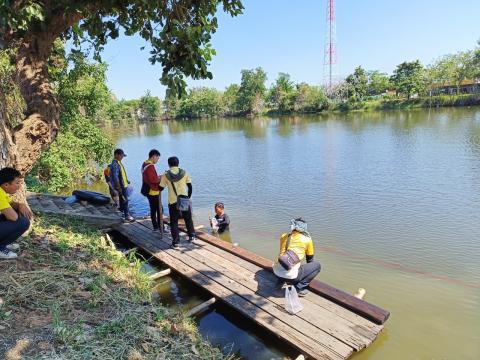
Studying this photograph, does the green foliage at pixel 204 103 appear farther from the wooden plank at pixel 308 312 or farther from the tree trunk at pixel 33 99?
the wooden plank at pixel 308 312

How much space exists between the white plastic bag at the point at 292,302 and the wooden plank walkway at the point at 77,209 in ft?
17.4

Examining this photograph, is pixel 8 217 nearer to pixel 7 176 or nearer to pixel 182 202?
pixel 7 176

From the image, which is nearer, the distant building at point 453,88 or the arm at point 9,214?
the arm at point 9,214

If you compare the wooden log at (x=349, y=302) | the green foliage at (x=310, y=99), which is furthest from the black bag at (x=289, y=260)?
the green foliage at (x=310, y=99)

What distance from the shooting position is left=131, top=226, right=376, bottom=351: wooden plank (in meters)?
4.02

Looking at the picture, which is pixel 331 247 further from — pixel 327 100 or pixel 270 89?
pixel 270 89

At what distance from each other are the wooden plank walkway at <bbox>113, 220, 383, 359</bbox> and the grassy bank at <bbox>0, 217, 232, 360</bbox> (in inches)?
34.0

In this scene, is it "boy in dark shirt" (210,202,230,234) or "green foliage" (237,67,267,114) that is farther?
"green foliage" (237,67,267,114)

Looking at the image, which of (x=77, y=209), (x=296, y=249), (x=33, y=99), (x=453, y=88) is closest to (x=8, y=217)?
(x=33, y=99)

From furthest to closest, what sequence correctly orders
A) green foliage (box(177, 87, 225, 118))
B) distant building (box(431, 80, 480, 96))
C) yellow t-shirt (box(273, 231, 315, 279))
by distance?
green foliage (box(177, 87, 225, 118)) → distant building (box(431, 80, 480, 96)) → yellow t-shirt (box(273, 231, 315, 279))

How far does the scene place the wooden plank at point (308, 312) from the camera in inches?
158

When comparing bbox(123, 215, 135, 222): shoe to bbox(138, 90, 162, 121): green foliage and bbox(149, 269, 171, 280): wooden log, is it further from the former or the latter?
bbox(138, 90, 162, 121): green foliage

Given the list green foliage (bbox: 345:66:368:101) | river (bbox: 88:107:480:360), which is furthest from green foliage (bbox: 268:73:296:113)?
river (bbox: 88:107:480:360)

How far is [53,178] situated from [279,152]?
13.5m
